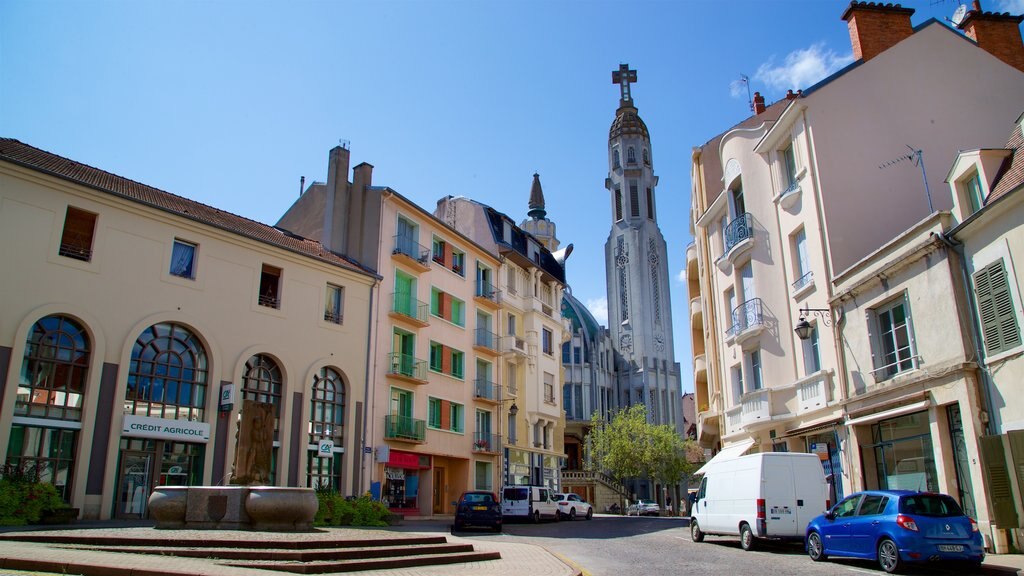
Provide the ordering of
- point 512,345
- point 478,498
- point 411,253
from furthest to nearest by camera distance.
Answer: point 512,345
point 411,253
point 478,498

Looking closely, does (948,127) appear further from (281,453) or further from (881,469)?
(281,453)

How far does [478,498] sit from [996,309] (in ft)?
54.4

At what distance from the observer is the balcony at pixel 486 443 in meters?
37.2

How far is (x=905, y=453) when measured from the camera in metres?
17.3

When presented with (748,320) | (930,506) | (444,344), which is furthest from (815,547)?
(444,344)

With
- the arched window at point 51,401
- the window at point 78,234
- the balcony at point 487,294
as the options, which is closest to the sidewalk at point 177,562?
the arched window at point 51,401

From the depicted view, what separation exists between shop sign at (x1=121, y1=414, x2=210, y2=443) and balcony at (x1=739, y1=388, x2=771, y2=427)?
17.2m

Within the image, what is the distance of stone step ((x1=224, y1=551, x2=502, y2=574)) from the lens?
10.2 m

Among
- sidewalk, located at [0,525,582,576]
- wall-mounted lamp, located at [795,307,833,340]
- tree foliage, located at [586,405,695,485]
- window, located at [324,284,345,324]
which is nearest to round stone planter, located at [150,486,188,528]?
sidewalk, located at [0,525,582,576]

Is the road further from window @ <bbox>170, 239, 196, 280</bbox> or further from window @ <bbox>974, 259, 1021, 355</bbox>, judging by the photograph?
window @ <bbox>170, 239, 196, 280</bbox>

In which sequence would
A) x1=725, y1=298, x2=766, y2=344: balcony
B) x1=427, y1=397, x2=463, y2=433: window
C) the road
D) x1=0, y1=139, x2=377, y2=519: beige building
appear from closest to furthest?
the road → x1=0, y1=139, x2=377, y2=519: beige building → x1=725, y1=298, x2=766, y2=344: balcony → x1=427, y1=397, x2=463, y2=433: window

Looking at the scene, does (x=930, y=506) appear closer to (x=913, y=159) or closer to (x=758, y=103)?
(x=913, y=159)

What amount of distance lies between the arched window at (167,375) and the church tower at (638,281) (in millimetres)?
62800

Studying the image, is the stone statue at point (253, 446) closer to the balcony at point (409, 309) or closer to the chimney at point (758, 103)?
Answer: the balcony at point (409, 309)
